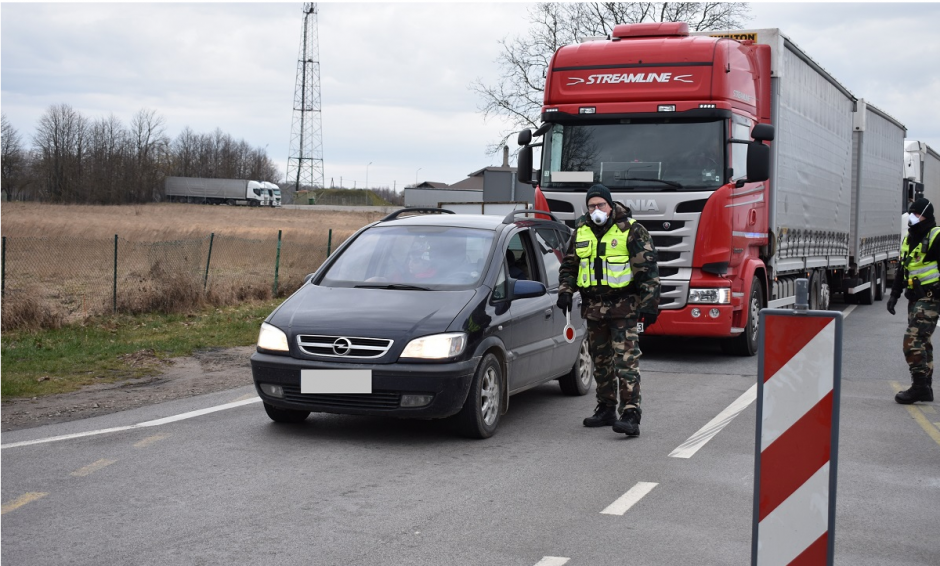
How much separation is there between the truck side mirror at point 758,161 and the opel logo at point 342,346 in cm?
666

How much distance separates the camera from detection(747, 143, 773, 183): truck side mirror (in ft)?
39.3

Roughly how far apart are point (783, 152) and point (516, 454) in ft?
28.1

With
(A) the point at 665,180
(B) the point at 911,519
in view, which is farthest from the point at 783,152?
(B) the point at 911,519

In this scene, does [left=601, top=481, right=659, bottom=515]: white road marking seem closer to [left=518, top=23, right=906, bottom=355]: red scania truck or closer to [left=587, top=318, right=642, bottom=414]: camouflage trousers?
[left=587, top=318, right=642, bottom=414]: camouflage trousers

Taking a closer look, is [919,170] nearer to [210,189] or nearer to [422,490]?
[422,490]

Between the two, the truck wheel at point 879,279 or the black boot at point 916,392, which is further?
the truck wheel at point 879,279

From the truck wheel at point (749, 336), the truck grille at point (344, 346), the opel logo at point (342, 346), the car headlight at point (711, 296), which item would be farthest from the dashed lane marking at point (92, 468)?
the truck wheel at point (749, 336)

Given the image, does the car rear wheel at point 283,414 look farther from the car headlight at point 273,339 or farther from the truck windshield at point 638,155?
the truck windshield at point 638,155

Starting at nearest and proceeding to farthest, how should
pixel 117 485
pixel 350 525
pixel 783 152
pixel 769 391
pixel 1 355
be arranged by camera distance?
pixel 769 391
pixel 350 525
pixel 117 485
pixel 1 355
pixel 783 152

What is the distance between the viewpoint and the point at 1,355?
11492mm

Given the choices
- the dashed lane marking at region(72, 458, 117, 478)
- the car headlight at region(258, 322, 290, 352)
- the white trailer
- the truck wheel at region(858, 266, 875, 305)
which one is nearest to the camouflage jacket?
the car headlight at region(258, 322, 290, 352)

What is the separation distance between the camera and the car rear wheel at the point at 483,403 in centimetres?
730

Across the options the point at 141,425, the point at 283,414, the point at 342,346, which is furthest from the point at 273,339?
the point at 141,425

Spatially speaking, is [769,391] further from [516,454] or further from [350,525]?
[516,454]
